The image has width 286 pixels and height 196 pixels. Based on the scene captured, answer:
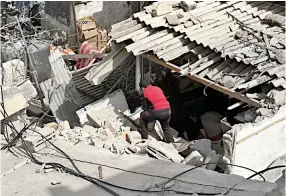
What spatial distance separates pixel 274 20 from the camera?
11.2 m

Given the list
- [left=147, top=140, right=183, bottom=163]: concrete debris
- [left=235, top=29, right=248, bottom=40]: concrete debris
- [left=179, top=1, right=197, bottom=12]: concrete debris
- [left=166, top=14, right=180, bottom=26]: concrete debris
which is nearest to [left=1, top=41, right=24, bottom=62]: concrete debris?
[left=166, top=14, right=180, bottom=26]: concrete debris

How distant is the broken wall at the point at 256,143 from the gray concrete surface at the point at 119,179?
1.30 metres

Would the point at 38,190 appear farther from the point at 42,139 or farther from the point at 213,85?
the point at 213,85

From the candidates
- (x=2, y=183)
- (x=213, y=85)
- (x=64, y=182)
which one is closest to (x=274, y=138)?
(x=213, y=85)

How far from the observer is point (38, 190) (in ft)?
22.5

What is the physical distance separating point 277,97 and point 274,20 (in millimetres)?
2696

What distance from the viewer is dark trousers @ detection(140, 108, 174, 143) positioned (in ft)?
32.8

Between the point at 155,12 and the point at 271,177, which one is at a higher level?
the point at 155,12

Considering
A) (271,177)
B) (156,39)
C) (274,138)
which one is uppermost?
(156,39)

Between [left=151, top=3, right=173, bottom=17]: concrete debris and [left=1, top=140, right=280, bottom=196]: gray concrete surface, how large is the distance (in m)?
4.32

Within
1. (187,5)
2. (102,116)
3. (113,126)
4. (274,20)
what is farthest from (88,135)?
(274,20)

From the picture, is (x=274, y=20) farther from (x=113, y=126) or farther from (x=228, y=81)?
(x=113, y=126)

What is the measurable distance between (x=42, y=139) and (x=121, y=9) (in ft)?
28.6

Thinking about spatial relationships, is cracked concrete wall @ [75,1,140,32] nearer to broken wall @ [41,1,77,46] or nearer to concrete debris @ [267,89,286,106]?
broken wall @ [41,1,77,46]
